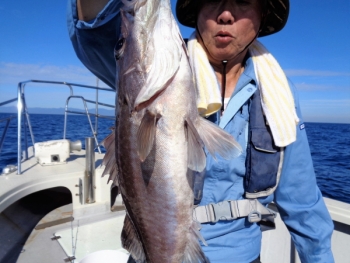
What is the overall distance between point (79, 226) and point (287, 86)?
12.2 ft

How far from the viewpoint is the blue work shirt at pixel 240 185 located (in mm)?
1721

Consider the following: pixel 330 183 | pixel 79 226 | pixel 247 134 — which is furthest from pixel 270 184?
pixel 330 183

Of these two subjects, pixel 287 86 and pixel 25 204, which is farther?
pixel 25 204

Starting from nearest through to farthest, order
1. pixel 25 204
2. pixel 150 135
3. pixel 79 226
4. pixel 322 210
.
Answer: pixel 150 135 → pixel 322 210 → pixel 79 226 → pixel 25 204

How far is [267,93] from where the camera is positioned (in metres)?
1.97

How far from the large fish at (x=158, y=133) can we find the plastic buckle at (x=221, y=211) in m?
0.29

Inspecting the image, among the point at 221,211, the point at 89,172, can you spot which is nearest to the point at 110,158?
the point at 221,211

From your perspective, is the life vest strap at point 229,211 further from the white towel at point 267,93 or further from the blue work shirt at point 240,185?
the white towel at point 267,93

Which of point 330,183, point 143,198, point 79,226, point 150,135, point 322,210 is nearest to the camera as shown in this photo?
point 150,135

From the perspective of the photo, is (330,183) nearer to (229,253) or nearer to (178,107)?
(229,253)

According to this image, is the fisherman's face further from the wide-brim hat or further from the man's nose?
the wide-brim hat

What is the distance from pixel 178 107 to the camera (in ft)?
4.99

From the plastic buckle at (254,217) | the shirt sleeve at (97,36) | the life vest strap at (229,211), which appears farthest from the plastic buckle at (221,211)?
the shirt sleeve at (97,36)

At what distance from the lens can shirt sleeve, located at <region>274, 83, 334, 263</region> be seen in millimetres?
2041
